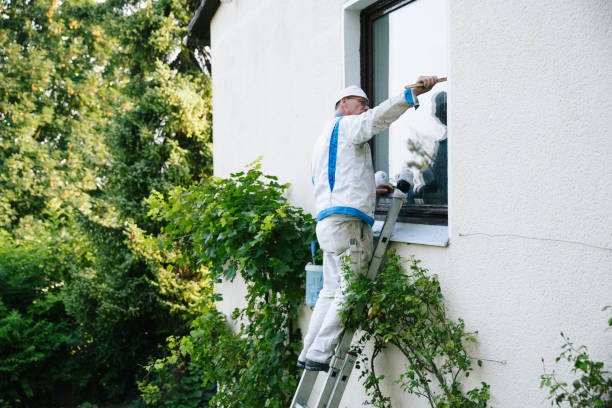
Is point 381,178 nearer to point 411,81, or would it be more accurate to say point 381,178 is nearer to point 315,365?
point 411,81

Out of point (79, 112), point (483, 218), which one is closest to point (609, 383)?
point (483, 218)

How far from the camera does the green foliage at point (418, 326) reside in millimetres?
3057

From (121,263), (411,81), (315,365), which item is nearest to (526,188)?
(411,81)

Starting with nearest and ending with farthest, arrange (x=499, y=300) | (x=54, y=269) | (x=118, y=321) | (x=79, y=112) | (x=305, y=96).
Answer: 1. (x=499, y=300)
2. (x=305, y=96)
3. (x=118, y=321)
4. (x=54, y=269)
5. (x=79, y=112)

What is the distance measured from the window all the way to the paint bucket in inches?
24.9

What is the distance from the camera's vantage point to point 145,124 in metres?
8.94

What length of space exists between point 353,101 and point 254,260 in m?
1.65

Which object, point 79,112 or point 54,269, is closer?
point 54,269

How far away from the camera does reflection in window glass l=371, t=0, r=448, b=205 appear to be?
377 centimetres

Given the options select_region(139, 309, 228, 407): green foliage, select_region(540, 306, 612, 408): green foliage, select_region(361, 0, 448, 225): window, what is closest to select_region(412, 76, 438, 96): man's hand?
select_region(361, 0, 448, 225): window

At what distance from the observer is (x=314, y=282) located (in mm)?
4039

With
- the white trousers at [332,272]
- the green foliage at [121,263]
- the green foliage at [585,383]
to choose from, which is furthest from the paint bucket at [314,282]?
the green foliage at [121,263]

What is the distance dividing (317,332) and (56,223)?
40.0 ft

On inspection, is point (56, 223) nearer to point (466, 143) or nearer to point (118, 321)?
point (118, 321)
